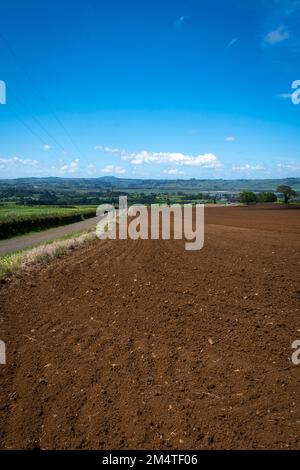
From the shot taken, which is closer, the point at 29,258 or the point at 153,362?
the point at 153,362

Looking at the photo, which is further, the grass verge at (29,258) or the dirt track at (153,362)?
the grass verge at (29,258)

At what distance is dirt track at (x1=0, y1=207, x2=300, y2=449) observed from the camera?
14.5 ft

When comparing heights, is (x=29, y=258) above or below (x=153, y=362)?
above

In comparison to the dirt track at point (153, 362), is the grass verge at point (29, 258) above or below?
above

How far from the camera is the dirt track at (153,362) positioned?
4414 millimetres

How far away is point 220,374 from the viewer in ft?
18.1

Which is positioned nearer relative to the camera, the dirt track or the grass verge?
the dirt track

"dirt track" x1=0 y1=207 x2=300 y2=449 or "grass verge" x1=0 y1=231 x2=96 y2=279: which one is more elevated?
"grass verge" x1=0 y1=231 x2=96 y2=279

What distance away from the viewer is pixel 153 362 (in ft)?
19.6

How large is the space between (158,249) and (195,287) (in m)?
7.39

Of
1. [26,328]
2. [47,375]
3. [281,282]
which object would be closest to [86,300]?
[26,328]

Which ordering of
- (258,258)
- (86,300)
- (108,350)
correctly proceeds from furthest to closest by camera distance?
1. (258,258)
2. (86,300)
3. (108,350)
